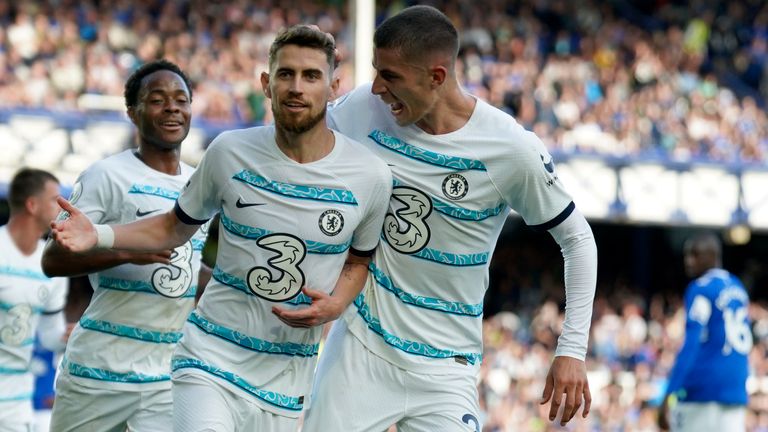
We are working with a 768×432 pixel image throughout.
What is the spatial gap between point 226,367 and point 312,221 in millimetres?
655

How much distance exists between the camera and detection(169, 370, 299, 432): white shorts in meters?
4.84

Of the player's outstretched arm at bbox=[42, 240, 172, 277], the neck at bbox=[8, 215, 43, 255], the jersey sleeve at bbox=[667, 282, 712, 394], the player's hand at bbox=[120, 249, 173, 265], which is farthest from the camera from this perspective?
the jersey sleeve at bbox=[667, 282, 712, 394]

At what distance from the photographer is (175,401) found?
5.00m

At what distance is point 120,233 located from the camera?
5023mm

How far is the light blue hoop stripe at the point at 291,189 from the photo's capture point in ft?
16.3

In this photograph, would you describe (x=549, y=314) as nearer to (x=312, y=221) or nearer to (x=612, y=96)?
(x=612, y=96)

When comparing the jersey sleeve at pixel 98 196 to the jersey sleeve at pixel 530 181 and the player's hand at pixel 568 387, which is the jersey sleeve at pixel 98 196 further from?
the player's hand at pixel 568 387

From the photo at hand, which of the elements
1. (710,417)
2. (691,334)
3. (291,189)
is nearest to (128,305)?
(291,189)

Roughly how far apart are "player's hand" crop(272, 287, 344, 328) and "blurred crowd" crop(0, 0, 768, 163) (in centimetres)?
1127

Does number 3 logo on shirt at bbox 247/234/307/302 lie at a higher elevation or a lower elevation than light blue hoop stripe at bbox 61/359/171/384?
higher

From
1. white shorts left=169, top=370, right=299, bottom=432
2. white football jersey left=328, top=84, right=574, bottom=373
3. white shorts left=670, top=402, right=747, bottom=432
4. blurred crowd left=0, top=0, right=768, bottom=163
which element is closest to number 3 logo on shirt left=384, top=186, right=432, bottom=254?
white football jersey left=328, top=84, right=574, bottom=373

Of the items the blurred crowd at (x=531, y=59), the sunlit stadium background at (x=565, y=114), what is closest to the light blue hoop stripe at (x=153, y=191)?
the sunlit stadium background at (x=565, y=114)

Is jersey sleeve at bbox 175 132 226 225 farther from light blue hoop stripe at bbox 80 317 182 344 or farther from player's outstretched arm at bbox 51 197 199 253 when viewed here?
light blue hoop stripe at bbox 80 317 182 344

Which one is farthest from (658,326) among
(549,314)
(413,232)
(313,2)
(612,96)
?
(413,232)
